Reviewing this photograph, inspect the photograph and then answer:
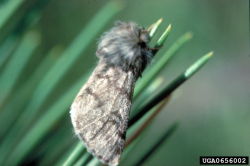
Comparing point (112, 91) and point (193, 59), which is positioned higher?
point (193, 59)

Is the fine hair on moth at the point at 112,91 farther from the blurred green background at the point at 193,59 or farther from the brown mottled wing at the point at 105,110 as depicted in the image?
the blurred green background at the point at 193,59

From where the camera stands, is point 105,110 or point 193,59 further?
point 193,59

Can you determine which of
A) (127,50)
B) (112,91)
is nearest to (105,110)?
(112,91)

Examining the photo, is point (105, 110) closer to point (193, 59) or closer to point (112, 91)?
point (112, 91)

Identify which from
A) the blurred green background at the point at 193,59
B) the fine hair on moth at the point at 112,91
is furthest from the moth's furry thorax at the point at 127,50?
the blurred green background at the point at 193,59

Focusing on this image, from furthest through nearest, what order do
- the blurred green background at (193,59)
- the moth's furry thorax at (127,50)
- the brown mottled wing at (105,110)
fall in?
the blurred green background at (193,59)
the moth's furry thorax at (127,50)
the brown mottled wing at (105,110)

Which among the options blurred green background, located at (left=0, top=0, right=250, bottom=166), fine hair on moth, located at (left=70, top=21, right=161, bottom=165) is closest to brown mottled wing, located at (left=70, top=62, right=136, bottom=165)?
fine hair on moth, located at (left=70, top=21, right=161, bottom=165)

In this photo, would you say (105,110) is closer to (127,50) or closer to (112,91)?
(112,91)

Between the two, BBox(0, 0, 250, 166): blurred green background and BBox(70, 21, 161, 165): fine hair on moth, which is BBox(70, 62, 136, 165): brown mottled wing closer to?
BBox(70, 21, 161, 165): fine hair on moth
